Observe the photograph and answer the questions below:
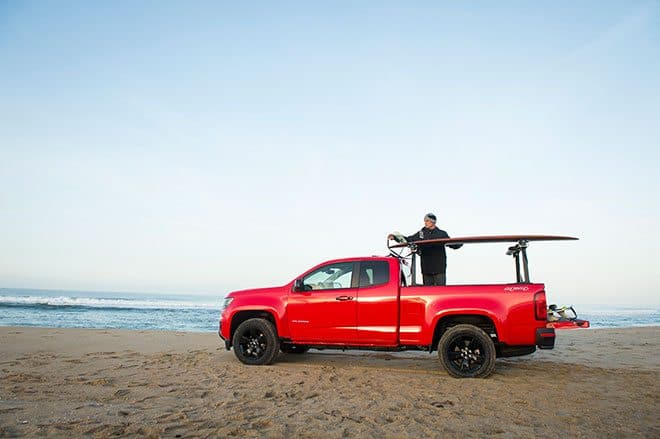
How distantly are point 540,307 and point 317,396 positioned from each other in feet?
11.1

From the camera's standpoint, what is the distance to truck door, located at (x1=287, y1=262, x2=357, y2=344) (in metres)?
7.93

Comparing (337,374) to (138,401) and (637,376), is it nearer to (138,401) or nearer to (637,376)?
(138,401)

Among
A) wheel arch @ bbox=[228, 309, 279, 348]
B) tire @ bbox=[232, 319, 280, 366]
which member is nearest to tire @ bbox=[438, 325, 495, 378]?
tire @ bbox=[232, 319, 280, 366]

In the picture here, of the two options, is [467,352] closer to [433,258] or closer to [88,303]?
[433,258]

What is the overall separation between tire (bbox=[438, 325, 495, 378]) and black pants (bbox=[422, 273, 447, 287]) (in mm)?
1239

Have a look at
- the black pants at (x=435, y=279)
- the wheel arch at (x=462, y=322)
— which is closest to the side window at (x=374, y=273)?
the black pants at (x=435, y=279)

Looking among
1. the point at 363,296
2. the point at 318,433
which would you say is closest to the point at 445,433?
the point at 318,433

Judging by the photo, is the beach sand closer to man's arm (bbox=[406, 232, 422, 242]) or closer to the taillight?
the taillight

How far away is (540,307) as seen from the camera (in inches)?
271

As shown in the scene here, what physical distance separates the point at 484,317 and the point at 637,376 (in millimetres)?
2596

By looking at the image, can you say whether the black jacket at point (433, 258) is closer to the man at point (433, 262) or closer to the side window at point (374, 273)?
the man at point (433, 262)

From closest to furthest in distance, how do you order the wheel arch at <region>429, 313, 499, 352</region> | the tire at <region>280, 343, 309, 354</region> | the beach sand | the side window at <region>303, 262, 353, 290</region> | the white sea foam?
the beach sand → the wheel arch at <region>429, 313, 499, 352</region> → the side window at <region>303, 262, 353, 290</region> → the tire at <region>280, 343, 309, 354</region> → the white sea foam

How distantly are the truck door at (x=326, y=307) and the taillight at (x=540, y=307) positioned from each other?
106 inches

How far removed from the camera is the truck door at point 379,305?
25.0ft
